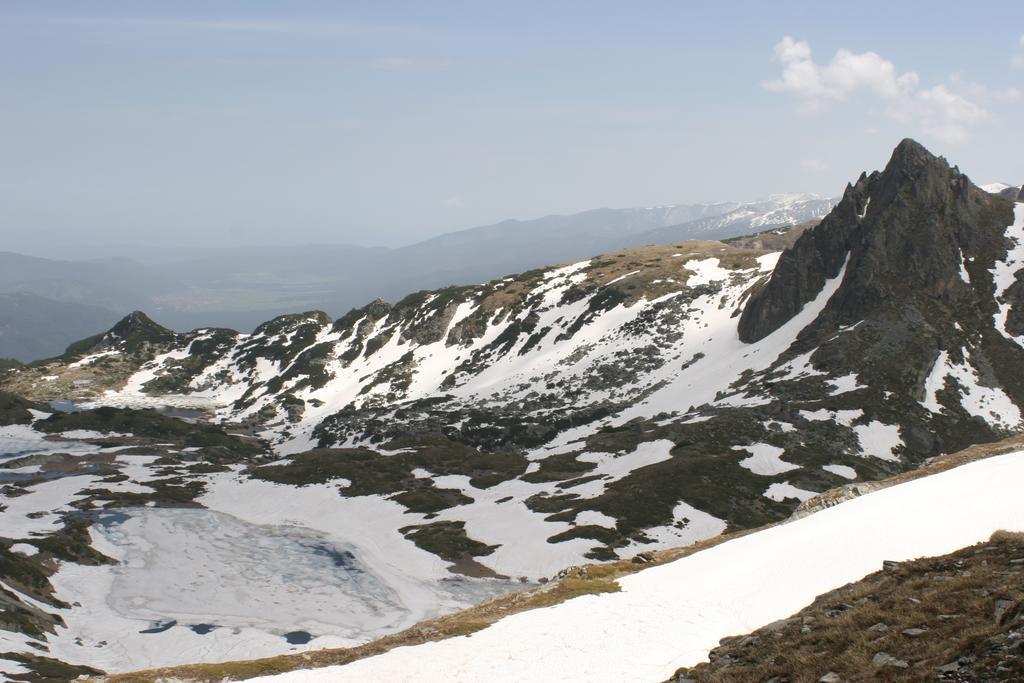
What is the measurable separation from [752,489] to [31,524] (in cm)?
8606

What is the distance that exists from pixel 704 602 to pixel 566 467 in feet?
239

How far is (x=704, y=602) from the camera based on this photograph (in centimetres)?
2692

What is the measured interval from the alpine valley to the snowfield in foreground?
21 cm

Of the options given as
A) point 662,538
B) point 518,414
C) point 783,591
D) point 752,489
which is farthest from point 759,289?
point 783,591

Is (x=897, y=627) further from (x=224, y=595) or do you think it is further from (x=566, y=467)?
(x=566, y=467)

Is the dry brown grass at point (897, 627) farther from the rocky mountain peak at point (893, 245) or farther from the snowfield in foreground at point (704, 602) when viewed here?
the rocky mountain peak at point (893, 245)

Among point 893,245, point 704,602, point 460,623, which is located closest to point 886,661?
point 704,602

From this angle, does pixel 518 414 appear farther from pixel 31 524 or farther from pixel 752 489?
pixel 31 524

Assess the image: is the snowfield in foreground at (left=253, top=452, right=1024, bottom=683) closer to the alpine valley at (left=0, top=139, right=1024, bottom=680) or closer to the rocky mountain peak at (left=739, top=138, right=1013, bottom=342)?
the alpine valley at (left=0, top=139, right=1024, bottom=680)

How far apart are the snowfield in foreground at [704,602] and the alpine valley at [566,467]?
8.2 inches

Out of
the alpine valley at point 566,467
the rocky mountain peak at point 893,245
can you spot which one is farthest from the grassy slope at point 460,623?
the rocky mountain peak at point 893,245

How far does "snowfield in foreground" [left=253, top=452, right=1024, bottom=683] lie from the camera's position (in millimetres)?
23234

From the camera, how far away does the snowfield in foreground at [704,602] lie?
76.2 feet

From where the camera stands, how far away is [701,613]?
85.1 feet
